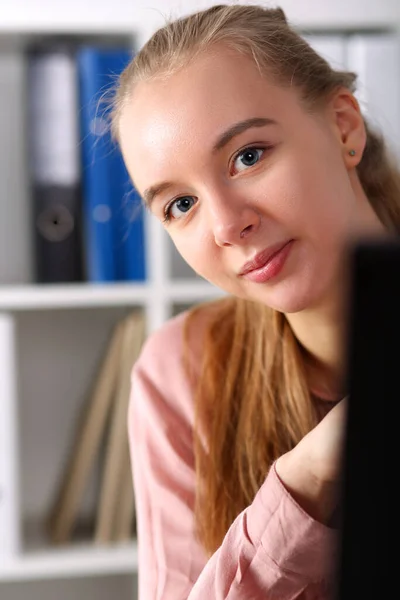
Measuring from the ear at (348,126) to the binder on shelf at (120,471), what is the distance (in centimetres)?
79

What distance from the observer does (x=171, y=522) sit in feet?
3.21

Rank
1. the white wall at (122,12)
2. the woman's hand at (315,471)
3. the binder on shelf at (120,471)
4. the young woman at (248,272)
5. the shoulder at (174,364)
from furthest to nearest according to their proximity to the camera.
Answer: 1. the binder on shelf at (120,471)
2. the white wall at (122,12)
3. the shoulder at (174,364)
4. the young woman at (248,272)
5. the woman's hand at (315,471)

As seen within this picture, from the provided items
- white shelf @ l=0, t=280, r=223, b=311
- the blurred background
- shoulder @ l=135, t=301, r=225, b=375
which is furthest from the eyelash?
white shelf @ l=0, t=280, r=223, b=311

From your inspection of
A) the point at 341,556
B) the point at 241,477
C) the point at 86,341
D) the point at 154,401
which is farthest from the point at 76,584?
the point at 341,556

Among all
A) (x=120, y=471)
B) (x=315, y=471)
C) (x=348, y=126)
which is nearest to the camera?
(x=315, y=471)

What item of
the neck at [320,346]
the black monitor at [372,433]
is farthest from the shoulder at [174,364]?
the black monitor at [372,433]

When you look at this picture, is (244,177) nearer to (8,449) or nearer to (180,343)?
(180,343)

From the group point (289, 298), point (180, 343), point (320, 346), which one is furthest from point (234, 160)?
point (180, 343)

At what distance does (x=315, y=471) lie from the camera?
620 millimetres

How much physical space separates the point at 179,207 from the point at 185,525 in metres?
0.37

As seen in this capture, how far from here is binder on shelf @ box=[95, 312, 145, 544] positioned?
63.8 inches

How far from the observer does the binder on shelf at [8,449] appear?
151cm

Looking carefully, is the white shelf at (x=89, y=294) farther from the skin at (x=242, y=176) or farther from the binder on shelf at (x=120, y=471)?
the skin at (x=242, y=176)

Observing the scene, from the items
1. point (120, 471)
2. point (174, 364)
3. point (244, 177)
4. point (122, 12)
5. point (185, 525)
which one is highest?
point (122, 12)
